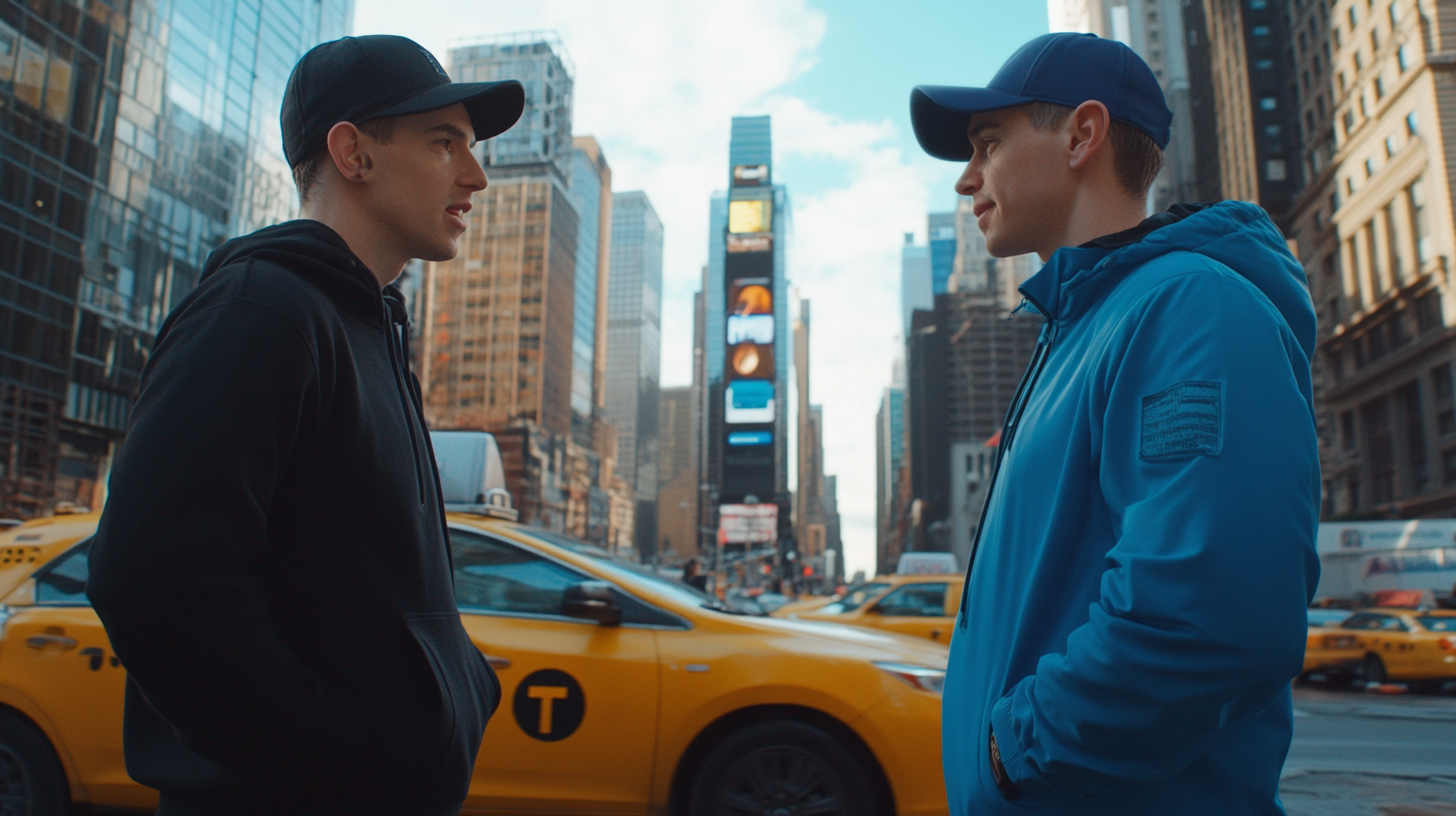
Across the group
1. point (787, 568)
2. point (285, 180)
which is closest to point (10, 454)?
point (285, 180)

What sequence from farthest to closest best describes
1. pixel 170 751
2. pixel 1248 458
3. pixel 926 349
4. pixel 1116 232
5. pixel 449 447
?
pixel 926 349 → pixel 449 447 → pixel 1116 232 → pixel 170 751 → pixel 1248 458

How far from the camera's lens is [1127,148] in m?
1.79

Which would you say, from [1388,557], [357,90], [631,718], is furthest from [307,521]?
[1388,557]

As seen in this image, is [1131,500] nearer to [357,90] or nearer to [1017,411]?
[1017,411]

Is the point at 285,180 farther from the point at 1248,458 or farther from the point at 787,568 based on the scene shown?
the point at 787,568

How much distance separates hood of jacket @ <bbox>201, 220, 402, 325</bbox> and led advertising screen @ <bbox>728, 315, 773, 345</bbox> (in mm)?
99678

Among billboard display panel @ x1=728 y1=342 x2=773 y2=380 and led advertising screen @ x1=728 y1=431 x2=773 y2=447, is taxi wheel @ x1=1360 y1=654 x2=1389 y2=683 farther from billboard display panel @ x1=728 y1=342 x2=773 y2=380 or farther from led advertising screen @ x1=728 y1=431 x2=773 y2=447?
led advertising screen @ x1=728 y1=431 x2=773 y2=447

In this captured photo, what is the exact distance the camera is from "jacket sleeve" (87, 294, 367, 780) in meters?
1.28

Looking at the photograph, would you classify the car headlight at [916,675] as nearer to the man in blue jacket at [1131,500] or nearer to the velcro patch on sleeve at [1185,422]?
the man in blue jacket at [1131,500]

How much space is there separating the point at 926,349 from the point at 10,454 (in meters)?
135

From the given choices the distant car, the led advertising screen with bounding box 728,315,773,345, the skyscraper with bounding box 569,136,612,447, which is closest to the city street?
the distant car

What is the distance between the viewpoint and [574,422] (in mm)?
141750

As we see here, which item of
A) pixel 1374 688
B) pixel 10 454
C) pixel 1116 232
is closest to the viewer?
pixel 1116 232

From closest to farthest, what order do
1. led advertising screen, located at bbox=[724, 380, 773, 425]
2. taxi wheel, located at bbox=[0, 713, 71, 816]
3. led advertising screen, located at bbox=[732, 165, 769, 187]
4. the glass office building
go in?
1. taxi wheel, located at bbox=[0, 713, 71, 816]
2. the glass office building
3. led advertising screen, located at bbox=[724, 380, 773, 425]
4. led advertising screen, located at bbox=[732, 165, 769, 187]
